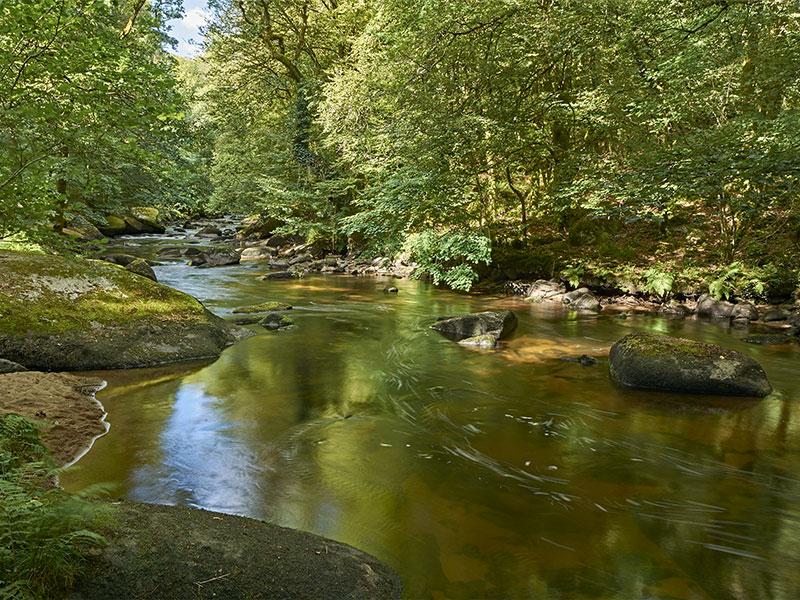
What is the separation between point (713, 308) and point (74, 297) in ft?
44.4

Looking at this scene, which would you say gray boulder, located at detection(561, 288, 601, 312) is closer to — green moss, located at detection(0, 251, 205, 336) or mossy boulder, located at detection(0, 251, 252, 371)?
mossy boulder, located at detection(0, 251, 252, 371)

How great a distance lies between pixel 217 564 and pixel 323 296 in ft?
39.9

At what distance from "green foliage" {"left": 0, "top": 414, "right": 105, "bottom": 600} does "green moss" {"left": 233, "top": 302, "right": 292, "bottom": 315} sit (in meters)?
9.30

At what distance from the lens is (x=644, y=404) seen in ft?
20.9

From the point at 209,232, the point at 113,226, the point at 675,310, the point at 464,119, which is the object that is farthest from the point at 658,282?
the point at 113,226

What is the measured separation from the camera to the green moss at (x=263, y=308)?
38.1 ft

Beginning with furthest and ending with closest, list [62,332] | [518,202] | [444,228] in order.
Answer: [518,202]
[444,228]
[62,332]

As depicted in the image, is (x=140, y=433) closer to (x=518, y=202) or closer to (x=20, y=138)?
(x=20, y=138)

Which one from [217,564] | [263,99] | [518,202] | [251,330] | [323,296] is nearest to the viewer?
[217,564]

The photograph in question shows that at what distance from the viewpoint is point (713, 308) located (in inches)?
478


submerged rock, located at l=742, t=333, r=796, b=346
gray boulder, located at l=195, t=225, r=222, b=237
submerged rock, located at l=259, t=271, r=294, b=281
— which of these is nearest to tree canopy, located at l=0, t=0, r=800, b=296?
submerged rock, located at l=742, t=333, r=796, b=346

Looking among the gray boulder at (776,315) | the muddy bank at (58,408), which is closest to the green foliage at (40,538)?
the muddy bank at (58,408)

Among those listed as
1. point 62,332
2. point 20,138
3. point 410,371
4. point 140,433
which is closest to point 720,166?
point 410,371

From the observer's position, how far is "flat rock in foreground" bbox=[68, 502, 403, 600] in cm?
219
